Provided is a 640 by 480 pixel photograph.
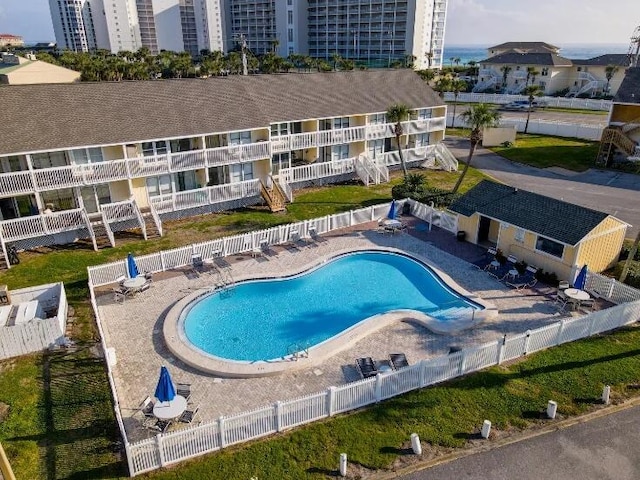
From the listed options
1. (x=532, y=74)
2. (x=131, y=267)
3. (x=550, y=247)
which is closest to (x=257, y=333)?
(x=131, y=267)

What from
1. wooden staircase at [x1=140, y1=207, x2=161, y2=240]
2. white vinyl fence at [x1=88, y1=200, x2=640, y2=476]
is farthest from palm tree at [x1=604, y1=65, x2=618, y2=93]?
wooden staircase at [x1=140, y1=207, x2=161, y2=240]

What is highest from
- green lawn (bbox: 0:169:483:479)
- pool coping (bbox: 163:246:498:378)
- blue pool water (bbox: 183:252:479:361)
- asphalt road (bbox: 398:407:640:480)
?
pool coping (bbox: 163:246:498:378)

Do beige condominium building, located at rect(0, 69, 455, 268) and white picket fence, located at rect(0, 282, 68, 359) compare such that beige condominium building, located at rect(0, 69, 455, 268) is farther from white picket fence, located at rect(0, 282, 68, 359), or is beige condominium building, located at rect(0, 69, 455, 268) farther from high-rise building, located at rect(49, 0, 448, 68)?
high-rise building, located at rect(49, 0, 448, 68)

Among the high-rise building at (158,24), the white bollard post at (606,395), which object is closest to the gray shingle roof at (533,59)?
the white bollard post at (606,395)

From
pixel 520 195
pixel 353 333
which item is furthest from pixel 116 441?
pixel 520 195

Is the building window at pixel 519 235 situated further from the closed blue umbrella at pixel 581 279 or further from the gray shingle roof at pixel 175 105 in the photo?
the gray shingle roof at pixel 175 105
